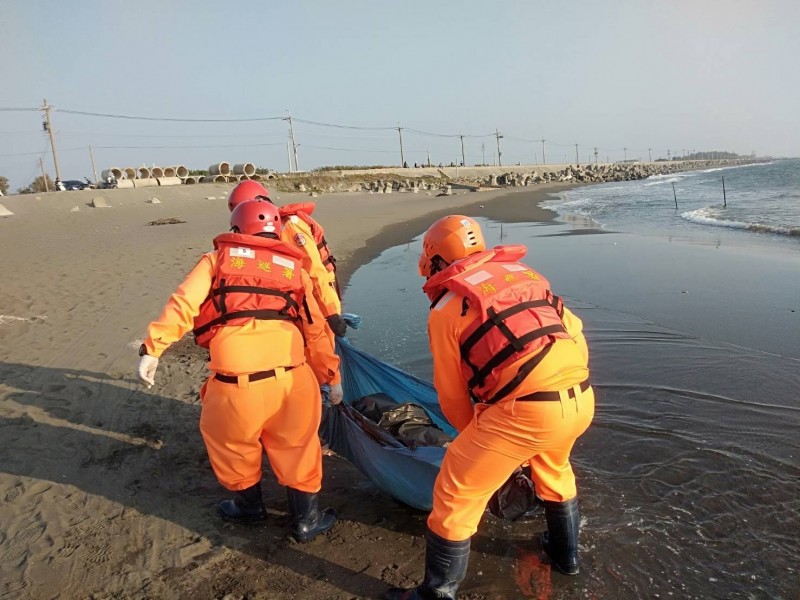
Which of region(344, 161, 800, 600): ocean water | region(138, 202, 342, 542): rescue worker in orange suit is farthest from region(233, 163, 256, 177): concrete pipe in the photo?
region(138, 202, 342, 542): rescue worker in orange suit

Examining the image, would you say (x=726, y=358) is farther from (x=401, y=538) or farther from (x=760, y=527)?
(x=401, y=538)

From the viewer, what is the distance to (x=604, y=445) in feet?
12.8

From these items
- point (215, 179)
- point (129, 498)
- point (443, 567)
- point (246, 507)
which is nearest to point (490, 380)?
point (443, 567)

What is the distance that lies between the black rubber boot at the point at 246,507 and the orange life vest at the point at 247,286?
922 mm

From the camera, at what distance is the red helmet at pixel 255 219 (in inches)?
120

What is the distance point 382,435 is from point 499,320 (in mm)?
1354

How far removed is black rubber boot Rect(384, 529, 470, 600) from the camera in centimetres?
234

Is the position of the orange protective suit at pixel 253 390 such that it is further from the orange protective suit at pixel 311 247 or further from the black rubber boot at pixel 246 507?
the orange protective suit at pixel 311 247

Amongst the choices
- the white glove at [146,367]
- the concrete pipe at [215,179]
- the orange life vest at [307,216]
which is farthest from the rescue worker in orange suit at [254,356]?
the concrete pipe at [215,179]

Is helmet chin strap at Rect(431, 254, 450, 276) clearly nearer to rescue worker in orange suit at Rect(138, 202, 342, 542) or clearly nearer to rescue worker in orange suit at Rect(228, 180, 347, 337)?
rescue worker in orange suit at Rect(138, 202, 342, 542)

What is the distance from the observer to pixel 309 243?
4660 mm

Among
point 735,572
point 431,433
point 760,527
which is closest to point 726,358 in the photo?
point 760,527

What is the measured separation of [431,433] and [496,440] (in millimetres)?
1309

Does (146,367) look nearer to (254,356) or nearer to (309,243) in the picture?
(254,356)
